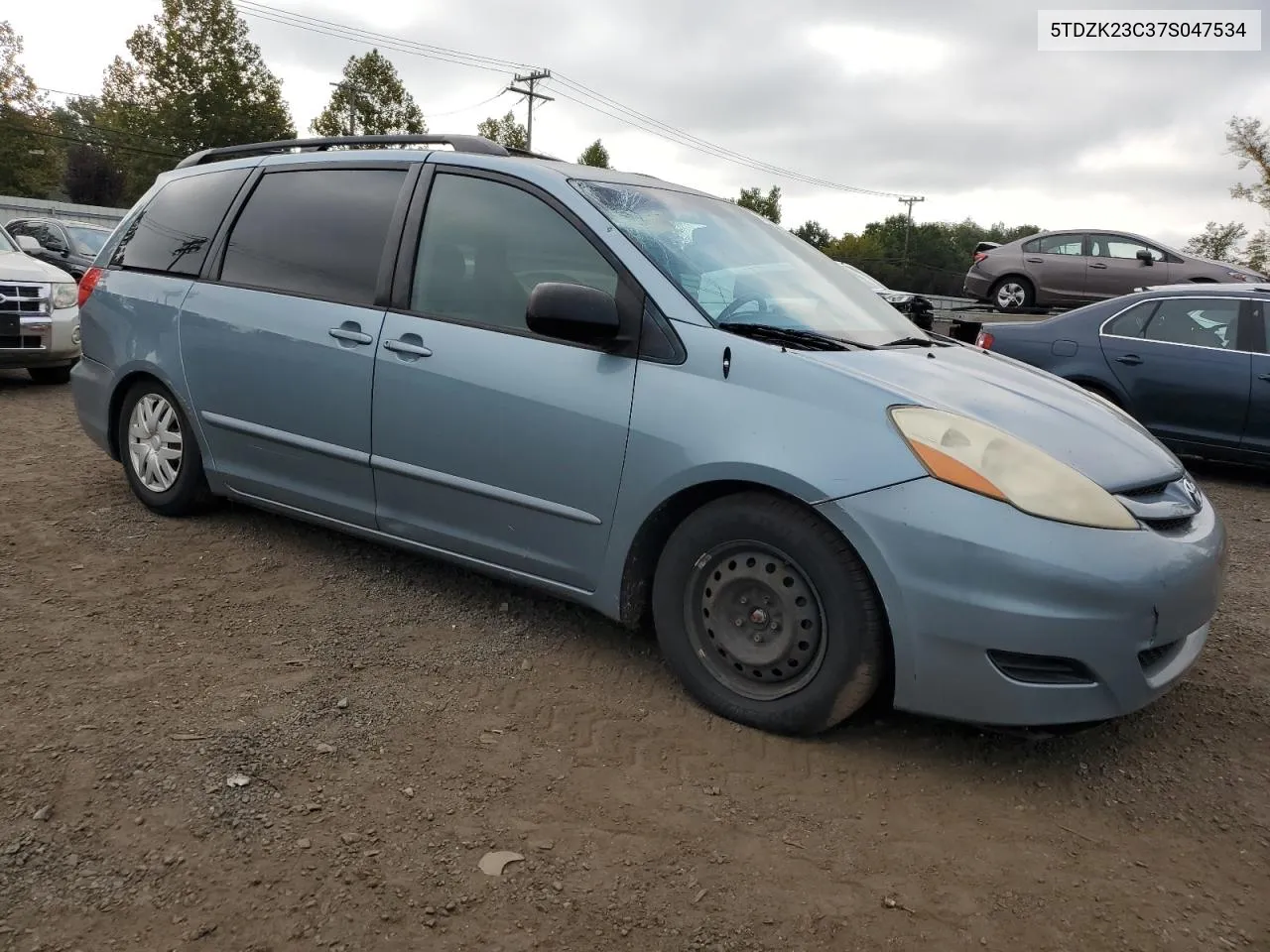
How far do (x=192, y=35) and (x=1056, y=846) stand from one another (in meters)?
57.7

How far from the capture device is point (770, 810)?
2451 millimetres

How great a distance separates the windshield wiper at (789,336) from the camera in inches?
118

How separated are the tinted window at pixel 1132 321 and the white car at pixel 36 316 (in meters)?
8.57

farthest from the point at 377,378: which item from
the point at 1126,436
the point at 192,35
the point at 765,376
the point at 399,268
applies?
the point at 192,35

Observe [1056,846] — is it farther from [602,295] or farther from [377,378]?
[377,378]

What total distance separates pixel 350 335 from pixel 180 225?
1.49m

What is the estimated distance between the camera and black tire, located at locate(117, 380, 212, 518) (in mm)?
4309

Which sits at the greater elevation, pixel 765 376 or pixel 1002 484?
pixel 765 376

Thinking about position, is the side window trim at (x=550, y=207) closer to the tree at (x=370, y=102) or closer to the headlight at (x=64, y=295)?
the headlight at (x=64, y=295)

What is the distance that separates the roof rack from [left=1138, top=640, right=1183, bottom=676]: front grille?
8.98 feet

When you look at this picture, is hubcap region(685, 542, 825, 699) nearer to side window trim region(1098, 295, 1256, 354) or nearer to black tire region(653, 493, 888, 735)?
black tire region(653, 493, 888, 735)

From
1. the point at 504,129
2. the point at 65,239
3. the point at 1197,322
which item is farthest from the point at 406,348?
the point at 504,129

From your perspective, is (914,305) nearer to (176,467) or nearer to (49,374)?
(176,467)

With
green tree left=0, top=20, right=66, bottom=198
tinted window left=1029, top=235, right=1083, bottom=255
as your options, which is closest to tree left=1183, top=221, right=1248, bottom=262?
tinted window left=1029, top=235, right=1083, bottom=255
